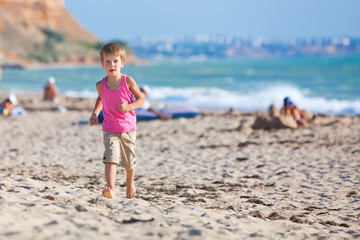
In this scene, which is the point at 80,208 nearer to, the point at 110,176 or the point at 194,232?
the point at 110,176

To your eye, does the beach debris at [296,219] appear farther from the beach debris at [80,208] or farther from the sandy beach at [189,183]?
the beach debris at [80,208]

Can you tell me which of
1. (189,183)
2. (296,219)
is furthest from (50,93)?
(296,219)

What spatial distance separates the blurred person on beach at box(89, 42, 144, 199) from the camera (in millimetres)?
4090

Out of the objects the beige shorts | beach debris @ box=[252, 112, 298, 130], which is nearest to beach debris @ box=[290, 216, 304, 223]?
the beige shorts

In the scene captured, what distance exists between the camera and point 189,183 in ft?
19.6

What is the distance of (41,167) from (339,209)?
420 cm

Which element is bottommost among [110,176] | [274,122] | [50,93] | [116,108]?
[110,176]

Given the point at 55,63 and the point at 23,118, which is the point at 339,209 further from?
the point at 55,63

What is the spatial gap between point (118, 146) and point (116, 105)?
0.38m

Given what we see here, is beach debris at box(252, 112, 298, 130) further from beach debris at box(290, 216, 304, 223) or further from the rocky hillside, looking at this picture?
the rocky hillside

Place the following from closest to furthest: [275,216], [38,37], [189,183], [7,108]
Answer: [275,216] → [189,183] → [7,108] → [38,37]

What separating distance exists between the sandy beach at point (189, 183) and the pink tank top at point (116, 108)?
692 millimetres

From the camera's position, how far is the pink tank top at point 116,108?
4141 mm

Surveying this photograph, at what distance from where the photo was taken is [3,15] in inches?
3529
